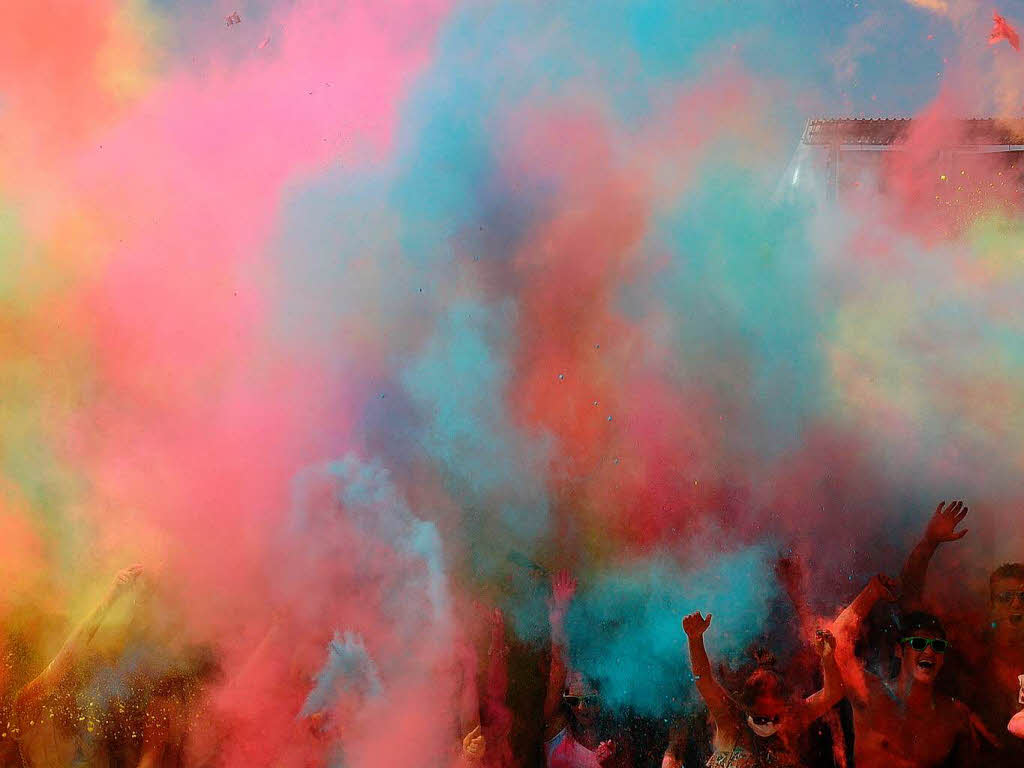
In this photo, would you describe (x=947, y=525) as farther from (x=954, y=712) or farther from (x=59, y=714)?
(x=59, y=714)

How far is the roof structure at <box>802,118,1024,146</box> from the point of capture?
5652 mm

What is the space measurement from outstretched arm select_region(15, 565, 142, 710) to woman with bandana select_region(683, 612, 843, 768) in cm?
348

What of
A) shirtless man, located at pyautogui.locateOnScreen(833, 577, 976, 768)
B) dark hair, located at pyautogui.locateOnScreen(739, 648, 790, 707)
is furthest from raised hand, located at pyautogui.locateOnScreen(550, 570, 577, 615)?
shirtless man, located at pyautogui.locateOnScreen(833, 577, 976, 768)

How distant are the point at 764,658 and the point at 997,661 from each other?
118cm

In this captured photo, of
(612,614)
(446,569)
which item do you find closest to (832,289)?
(612,614)

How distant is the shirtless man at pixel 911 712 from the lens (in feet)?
15.6

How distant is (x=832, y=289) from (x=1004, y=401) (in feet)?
3.75

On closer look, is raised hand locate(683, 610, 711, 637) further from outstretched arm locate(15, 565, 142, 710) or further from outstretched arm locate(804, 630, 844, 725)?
outstretched arm locate(15, 565, 142, 710)

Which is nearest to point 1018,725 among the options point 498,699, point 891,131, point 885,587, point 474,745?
point 885,587

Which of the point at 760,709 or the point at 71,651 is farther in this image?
the point at 71,651

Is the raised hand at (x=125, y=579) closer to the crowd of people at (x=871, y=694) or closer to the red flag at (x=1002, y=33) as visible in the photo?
the crowd of people at (x=871, y=694)

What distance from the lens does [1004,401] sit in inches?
204

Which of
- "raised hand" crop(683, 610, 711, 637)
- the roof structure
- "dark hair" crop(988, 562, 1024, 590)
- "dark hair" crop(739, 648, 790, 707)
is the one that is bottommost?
"dark hair" crop(739, 648, 790, 707)

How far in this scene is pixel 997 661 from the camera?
4.82 m
